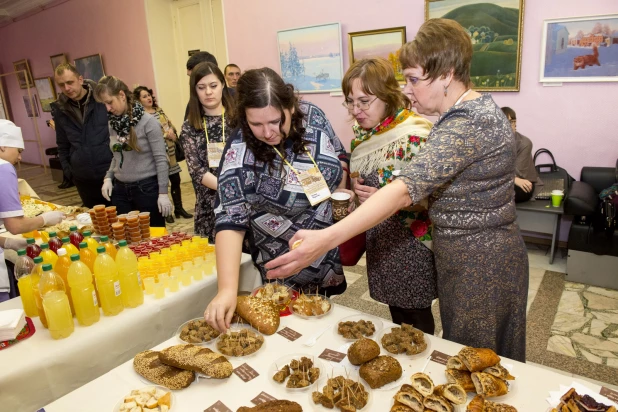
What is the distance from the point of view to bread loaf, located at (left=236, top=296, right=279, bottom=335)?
4.92 feet

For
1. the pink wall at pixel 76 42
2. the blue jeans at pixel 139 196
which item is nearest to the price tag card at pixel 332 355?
the blue jeans at pixel 139 196

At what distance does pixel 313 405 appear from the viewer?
1160mm

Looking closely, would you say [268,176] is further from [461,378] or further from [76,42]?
[76,42]

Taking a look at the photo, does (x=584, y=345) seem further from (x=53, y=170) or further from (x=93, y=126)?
(x=53, y=170)

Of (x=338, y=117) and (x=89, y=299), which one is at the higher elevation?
(x=338, y=117)

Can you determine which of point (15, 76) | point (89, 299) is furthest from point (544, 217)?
point (15, 76)

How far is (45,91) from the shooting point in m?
10.0

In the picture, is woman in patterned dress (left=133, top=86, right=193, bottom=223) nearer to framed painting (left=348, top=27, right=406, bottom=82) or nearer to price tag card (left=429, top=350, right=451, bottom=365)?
framed painting (left=348, top=27, right=406, bottom=82)

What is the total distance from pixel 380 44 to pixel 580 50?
1.80m

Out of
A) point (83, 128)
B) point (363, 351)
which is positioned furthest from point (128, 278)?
point (83, 128)

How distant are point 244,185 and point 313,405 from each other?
0.83 m

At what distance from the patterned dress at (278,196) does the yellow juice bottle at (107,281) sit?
0.46 metres

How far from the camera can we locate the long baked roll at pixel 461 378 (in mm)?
1161

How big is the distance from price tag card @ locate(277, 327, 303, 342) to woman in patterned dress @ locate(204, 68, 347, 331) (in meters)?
0.19
